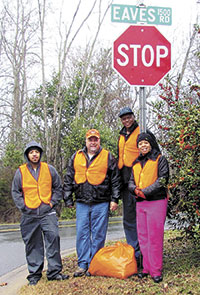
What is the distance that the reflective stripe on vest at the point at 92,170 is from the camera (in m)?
5.15

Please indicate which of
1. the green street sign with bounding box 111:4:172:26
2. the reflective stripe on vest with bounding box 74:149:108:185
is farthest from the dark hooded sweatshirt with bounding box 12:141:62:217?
the green street sign with bounding box 111:4:172:26

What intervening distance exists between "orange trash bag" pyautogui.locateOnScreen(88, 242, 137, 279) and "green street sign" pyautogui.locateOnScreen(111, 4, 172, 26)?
108 inches

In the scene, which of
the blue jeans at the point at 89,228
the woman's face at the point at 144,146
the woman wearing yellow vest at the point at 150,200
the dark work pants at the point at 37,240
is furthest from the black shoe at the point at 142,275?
the woman's face at the point at 144,146

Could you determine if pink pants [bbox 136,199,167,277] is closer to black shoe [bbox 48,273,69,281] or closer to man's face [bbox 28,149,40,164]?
black shoe [bbox 48,273,69,281]

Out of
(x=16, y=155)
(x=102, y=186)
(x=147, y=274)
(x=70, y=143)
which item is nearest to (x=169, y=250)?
(x=147, y=274)

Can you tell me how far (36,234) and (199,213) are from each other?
2090 mm

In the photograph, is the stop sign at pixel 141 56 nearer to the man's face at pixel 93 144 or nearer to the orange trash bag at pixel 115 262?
the man's face at pixel 93 144

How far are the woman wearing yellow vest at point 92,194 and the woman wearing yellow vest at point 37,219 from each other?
32 centimetres

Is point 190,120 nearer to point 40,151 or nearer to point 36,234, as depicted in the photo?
point 40,151

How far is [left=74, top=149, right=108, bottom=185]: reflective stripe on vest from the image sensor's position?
203 inches

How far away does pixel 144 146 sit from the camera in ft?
15.8

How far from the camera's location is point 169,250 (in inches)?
239

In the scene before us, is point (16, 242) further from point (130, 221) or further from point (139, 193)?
point (139, 193)

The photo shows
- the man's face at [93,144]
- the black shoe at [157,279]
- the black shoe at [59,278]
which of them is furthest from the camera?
the man's face at [93,144]
